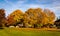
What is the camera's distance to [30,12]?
23109 millimetres

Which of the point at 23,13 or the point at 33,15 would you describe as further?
the point at 23,13

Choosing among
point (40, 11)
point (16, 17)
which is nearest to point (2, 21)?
point (16, 17)

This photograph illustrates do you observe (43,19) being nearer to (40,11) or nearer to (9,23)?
(40,11)

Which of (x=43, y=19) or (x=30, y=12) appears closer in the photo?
(x=43, y=19)

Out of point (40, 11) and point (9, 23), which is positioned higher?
point (40, 11)

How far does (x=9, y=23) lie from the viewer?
21703 mm

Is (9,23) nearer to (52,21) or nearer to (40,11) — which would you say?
(40,11)

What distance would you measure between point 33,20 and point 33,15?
1189mm

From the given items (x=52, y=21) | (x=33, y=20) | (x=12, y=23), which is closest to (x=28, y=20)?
(x=33, y=20)

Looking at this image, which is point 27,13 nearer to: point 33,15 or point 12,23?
point 33,15

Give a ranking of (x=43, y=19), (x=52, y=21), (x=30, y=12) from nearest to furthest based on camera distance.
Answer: (x=52, y=21) → (x=43, y=19) → (x=30, y=12)

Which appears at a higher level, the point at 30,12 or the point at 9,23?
the point at 30,12

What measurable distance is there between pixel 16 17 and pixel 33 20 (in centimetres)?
380

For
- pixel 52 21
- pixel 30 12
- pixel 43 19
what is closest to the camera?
pixel 52 21
